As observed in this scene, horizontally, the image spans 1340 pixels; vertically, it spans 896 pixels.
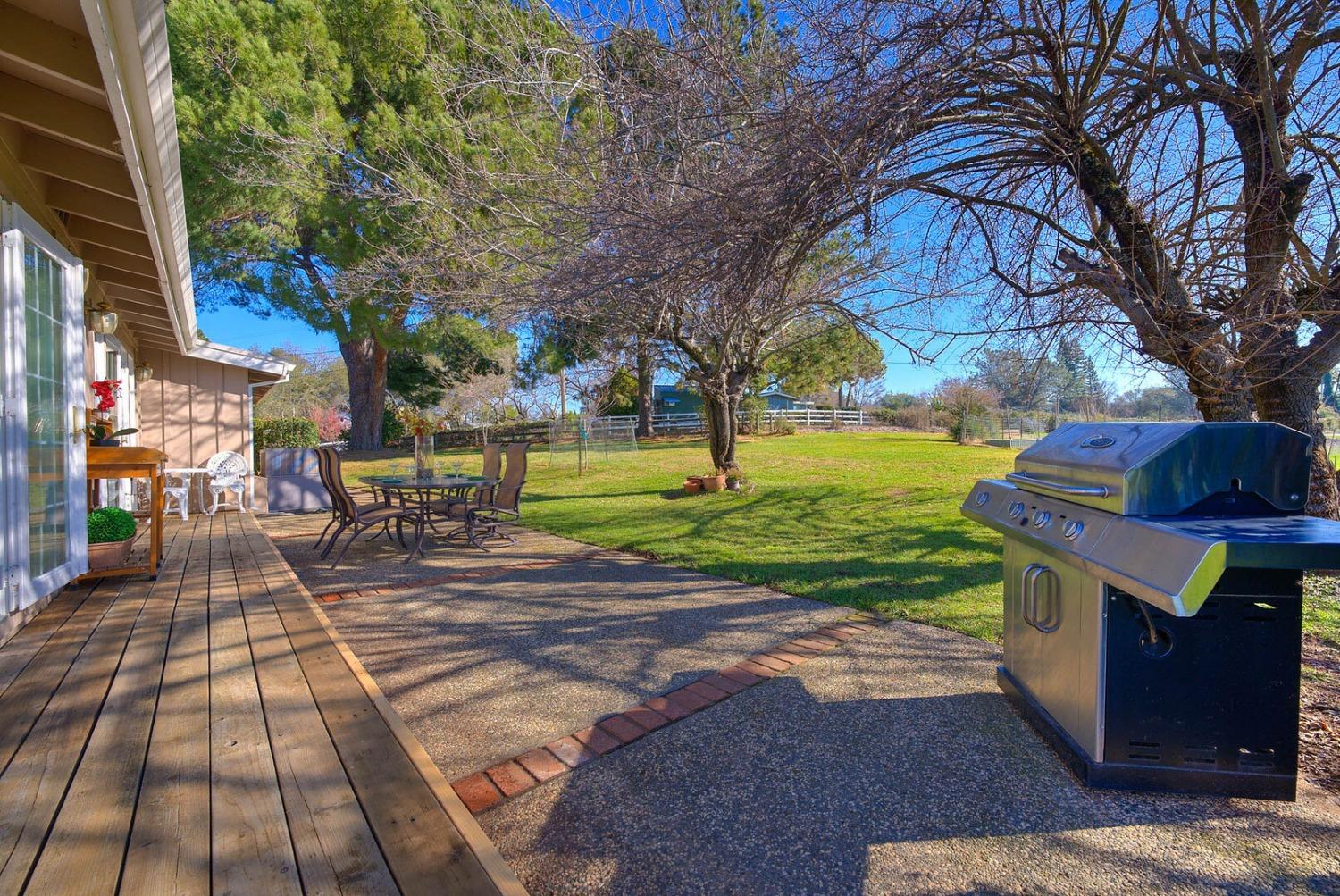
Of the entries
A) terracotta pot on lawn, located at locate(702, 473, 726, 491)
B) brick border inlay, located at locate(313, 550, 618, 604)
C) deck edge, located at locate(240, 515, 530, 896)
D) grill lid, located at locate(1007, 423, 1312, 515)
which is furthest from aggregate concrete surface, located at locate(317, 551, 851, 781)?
terracotta pot on lawn, located at locate(702, 473, 726, 491)

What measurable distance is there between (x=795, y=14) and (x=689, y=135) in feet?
3.27

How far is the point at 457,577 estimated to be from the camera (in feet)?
19.1

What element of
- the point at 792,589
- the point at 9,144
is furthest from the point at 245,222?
the point at 792,589

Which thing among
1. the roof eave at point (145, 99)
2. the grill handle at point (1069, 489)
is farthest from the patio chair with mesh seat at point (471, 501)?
the grill handle at point (1069, 489)

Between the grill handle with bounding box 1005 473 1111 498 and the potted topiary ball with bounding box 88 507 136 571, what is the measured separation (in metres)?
5.62

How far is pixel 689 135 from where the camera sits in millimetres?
4766

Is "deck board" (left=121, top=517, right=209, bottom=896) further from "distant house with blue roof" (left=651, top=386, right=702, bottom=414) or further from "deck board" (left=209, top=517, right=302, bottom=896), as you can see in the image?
"distant house with blue roof" (left=651, top=386, right=702, bottom=414)

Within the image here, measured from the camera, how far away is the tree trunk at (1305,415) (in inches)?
178

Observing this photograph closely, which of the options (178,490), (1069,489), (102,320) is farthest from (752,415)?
(1069,489)

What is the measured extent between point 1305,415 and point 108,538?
820 centimetres

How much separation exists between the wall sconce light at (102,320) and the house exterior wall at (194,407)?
4.29 metres

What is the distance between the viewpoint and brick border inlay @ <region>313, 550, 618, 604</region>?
203 inches

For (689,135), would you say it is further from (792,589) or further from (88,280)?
(88,280)

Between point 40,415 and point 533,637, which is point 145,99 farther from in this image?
point 533,637
